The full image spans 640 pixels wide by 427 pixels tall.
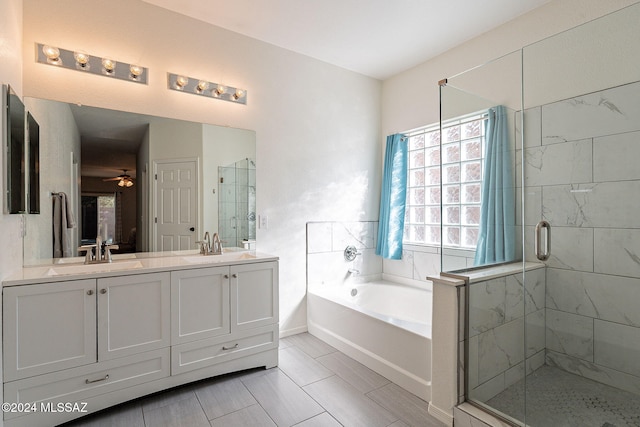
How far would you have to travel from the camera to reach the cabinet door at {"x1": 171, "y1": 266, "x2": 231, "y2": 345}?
2.08 meters

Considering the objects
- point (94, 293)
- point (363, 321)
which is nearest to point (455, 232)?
point (363, 321)

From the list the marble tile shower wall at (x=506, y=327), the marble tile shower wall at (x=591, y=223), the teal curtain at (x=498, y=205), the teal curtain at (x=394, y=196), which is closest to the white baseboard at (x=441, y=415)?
the marble tile shower wall at (x=506, y=327)

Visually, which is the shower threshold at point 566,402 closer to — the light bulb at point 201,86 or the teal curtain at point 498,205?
the teal curtain at point 498,205

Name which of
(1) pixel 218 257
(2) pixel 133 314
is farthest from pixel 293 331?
(2) pixel 133 314

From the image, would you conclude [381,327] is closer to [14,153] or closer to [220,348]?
[220,348]

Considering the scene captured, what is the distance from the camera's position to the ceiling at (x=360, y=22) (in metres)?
2.41

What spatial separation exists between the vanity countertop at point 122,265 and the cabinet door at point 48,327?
4cm

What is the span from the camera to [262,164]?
9.79 ft

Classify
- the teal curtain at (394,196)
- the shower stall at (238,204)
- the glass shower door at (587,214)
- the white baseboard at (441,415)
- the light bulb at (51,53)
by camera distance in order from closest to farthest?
the glass shower door at (587,214)
the white baseboard at (441,415)
the light bulb at (51,53)
the shower stall at (238,204)
the teal curtain at (394,196)

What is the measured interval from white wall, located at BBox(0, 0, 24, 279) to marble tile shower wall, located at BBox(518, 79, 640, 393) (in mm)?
2869

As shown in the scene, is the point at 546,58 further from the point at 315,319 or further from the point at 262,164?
the point at 315,319

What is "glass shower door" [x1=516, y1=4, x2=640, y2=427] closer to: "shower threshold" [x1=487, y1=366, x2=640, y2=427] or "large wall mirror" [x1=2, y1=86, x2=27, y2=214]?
"shower threshold" [x1=487, y1=366, x2=640, y2=427]

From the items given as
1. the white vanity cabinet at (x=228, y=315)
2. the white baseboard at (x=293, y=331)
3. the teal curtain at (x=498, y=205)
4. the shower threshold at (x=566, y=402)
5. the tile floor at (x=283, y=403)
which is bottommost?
the tile floor at (x=283, y=403)

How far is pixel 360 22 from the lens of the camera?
2637 mm
